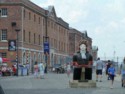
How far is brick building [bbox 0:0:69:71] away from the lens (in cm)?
6425

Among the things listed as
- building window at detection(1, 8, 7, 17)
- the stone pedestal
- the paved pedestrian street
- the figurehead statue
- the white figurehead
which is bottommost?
the paved pedestrian street

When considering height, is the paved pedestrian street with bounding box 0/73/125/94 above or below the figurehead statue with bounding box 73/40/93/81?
below

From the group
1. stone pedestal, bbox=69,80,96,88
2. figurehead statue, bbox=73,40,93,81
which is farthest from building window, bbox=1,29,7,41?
stone pedestal, bbox=69,80,96,88

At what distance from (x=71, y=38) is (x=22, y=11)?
2141 inches

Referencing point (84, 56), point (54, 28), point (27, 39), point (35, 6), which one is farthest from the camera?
point (54, 28)

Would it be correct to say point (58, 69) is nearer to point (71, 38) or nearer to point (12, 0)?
point (12, 0)

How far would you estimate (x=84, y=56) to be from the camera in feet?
73.8

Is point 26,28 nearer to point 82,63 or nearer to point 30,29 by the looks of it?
point 30,29

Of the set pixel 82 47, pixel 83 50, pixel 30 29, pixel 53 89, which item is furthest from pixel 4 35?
pixel 53 89

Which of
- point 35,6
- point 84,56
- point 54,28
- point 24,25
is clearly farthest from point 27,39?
point 84,56

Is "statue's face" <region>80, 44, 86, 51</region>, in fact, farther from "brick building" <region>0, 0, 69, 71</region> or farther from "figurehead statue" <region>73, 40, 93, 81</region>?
"brick building" <region>0, 0, 69, 71</region>

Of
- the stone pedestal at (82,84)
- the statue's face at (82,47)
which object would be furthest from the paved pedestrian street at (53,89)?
the statue's face at (82,47)

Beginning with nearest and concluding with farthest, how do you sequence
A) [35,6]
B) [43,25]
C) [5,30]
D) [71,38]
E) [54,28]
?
[5,30]
[35,6]
[43,25]
[54,28]
[71,38]

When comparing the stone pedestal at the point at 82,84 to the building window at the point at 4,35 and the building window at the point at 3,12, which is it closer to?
the building window at the point at 4,35
